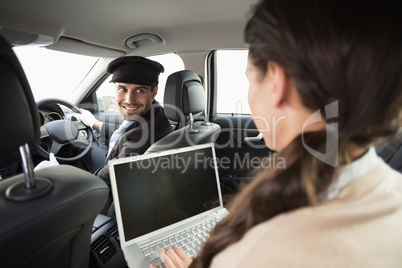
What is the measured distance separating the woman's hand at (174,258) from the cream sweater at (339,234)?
1.60ft

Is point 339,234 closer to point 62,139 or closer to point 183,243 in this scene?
point 183,243

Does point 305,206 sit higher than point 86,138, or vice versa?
point 305,206

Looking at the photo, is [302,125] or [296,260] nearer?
[296,260]

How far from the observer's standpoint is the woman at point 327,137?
0.40 meters

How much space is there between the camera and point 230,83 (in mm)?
2898

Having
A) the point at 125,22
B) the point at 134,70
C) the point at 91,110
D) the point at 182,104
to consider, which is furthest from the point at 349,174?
the point at 91,110

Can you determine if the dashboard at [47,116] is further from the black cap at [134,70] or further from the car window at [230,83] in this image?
the car window at [230,83]

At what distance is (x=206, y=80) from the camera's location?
9.32 ft

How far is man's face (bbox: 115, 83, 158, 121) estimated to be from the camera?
195 centimetres

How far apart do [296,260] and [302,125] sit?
26 centimetres

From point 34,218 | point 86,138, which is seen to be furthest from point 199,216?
point 86,138

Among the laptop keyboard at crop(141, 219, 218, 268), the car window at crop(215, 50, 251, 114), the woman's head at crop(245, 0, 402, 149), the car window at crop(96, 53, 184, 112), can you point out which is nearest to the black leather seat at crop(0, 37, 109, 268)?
the laptop keyboard at crop(141, 219, 218, 268)

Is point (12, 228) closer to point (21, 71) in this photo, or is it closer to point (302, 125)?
point (21, 71)

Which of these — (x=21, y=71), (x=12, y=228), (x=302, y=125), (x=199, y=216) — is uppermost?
(x=21, y=71)
